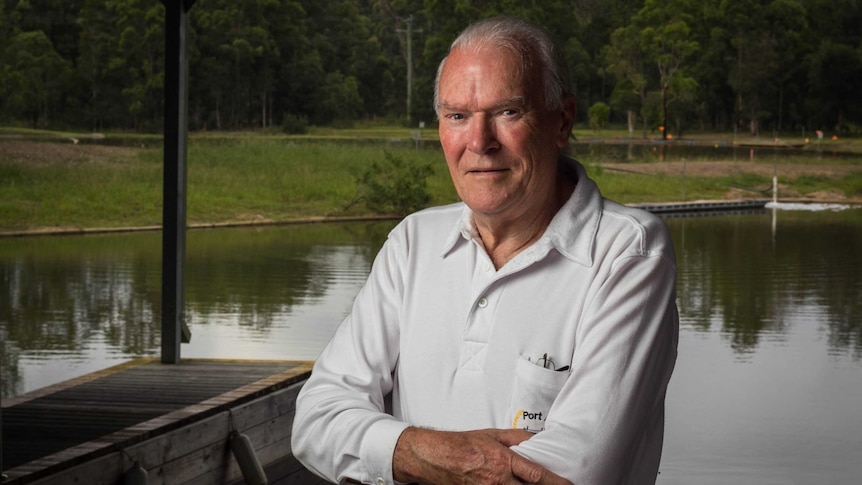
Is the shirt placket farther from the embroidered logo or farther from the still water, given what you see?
the still water

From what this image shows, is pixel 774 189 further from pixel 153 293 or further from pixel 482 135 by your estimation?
pixel 482 135

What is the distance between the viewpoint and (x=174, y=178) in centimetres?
534

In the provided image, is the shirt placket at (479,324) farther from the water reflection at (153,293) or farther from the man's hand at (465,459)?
the water reflection at (153,293)

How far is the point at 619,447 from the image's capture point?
125 cm

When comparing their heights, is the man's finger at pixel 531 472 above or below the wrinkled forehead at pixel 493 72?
below

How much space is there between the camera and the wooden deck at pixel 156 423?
3.55 meters

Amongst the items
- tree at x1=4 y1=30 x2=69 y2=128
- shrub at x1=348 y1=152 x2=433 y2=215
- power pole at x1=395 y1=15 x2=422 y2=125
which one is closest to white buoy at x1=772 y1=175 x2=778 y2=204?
shrub at x1=348 y1=152 x2=433 y2=215

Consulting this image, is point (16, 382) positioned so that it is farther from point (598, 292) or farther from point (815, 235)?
point (815, 235)

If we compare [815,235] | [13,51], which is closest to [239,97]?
[13,51]

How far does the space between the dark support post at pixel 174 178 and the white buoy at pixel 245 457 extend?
3.36ft

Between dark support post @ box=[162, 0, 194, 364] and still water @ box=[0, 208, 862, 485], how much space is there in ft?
12.3

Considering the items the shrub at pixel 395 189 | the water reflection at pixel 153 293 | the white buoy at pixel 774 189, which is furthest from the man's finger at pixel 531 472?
the white buoy at pixel 774 189

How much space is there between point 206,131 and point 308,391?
2783cm

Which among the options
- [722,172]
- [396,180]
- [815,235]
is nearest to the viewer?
[815,235]
